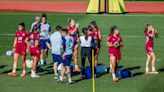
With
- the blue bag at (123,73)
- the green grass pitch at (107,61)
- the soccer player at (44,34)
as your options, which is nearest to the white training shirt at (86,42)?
the green grass pitch at (107,61)

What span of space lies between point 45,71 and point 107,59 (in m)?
4.00

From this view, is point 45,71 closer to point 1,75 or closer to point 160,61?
point 1,75

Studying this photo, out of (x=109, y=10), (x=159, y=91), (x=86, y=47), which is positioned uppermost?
(x=109, y=10)

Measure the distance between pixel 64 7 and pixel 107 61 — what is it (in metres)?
26.2

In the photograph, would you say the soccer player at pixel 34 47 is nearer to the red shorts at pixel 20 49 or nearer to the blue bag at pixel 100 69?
the red shorts at pixel 20 49

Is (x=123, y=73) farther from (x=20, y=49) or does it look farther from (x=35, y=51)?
(x=20, y=49)

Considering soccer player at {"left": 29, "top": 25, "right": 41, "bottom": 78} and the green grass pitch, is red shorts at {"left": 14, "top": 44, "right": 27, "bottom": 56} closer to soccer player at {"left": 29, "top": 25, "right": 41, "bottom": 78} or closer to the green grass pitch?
soccer player at {"left": 29, "top": 25, "right": 41, "bottom": 78}

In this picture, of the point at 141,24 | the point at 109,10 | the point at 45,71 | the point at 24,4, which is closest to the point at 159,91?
the point at 45,71

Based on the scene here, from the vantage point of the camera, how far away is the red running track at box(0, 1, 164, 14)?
47.5 m

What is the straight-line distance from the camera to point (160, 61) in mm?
24828

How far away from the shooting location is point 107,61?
24938 millimetres

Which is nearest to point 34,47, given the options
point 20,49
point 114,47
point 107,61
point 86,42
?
point 20,49

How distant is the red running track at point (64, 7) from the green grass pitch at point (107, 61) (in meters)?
5.14

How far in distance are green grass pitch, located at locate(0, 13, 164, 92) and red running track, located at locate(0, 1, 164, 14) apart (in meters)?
5.14
